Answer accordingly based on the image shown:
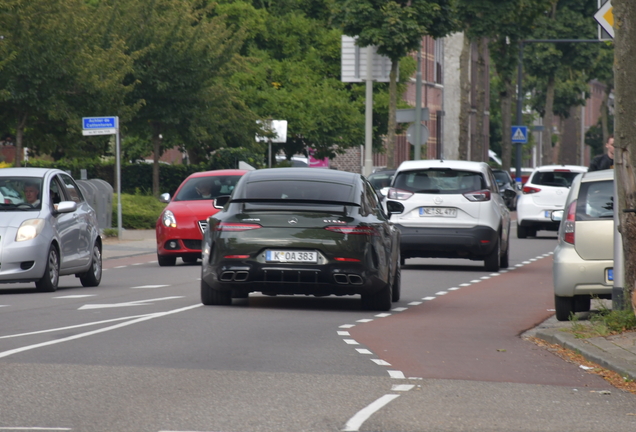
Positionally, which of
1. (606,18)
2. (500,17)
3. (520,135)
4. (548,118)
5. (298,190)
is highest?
(500,17)

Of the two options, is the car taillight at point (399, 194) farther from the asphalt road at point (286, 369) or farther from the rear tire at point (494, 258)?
the asphalt road at point (286, 369)

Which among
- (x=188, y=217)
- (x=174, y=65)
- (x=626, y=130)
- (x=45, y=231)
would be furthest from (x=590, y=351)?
(x=174, y=65)

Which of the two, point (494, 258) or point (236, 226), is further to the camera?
point (494, 258)

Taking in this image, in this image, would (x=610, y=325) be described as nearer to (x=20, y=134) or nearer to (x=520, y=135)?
(x=20, y=134)

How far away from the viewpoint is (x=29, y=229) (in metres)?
16.3

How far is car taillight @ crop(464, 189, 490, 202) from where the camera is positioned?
20.9 metres

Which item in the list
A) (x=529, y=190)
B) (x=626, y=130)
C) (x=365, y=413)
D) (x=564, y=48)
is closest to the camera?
(x=365, y=413)

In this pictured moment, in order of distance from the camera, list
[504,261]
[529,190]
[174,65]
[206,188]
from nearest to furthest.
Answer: [504,261], [206,188], [529,190], [174,65]

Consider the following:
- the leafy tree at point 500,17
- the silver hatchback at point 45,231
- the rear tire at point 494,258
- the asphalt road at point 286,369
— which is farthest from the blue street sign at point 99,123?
the leafy tree at point 500,17

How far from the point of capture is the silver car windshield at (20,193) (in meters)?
16.9

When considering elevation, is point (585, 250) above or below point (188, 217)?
above

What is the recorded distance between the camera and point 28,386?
337 inches

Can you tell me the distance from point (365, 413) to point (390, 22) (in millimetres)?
32436

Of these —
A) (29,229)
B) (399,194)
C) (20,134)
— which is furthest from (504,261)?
(20,134)
